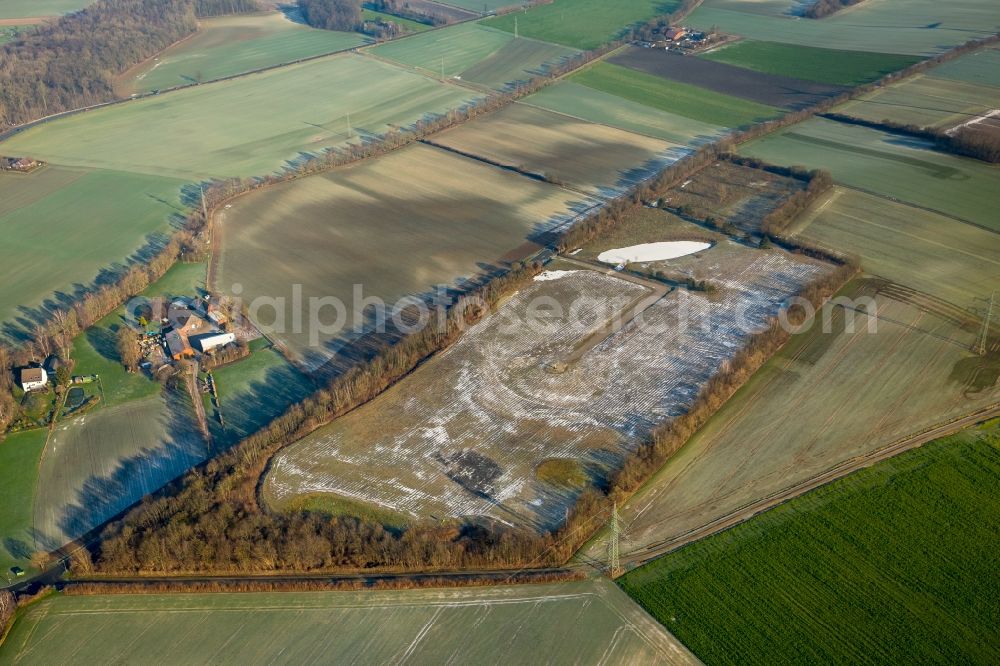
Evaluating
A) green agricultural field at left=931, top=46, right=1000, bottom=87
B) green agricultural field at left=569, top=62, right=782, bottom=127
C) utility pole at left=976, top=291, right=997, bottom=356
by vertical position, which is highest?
green agricultural field at left=931, top=46, right=1000, bottom=87

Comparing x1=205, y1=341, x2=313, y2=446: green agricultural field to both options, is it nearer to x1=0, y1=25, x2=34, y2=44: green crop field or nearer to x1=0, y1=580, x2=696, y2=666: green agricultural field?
x1=0, y1=580, x2=696, y2=666: green agricultural field

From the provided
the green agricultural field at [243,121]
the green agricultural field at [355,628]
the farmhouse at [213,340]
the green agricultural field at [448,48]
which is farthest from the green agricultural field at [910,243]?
the green agricultural field at [448,48]

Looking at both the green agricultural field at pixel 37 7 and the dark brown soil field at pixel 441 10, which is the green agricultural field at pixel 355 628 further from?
the green agricultural field at pixel 37 7

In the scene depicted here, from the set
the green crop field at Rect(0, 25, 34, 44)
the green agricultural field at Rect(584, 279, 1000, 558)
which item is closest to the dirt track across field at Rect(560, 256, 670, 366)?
the green agricultural field at Rect(584, 279, 1000, 558)

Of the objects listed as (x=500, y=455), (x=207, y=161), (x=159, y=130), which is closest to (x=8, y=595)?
(x=500, y=455)

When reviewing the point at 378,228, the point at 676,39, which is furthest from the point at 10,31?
the point at 676,39

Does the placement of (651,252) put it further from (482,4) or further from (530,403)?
(482,4)
